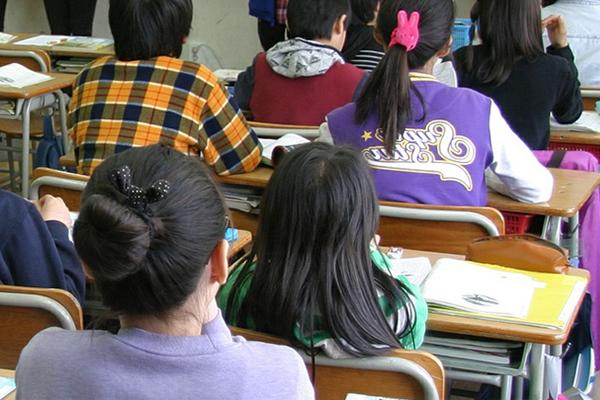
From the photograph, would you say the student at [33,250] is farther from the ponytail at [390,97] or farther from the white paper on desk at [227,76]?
the white paper on desk at [227,76]

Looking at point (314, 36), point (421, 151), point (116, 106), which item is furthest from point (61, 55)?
point (421, 151)

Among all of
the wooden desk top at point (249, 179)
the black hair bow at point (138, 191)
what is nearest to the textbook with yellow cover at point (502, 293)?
the black hair bow at point (138, 191)

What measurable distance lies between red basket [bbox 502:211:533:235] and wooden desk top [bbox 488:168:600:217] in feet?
0.18

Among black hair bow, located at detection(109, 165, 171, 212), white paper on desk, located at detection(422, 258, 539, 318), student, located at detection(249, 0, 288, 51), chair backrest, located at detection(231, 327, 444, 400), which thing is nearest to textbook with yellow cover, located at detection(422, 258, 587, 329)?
white paper on desk, located at detection(422, 258, 539, 318)

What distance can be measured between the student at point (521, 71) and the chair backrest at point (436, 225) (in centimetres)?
113

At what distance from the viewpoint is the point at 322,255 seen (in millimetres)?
1823

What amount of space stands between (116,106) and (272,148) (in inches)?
19.7

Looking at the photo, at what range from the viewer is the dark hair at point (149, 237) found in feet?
4.41

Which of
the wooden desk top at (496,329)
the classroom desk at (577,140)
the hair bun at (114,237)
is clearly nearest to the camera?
the hair bun at (114,237)

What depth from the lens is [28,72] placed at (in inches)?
175

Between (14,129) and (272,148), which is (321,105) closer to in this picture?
(272,148)

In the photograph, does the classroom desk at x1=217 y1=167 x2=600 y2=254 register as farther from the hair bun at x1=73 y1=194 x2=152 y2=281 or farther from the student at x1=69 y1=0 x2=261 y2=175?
the hair bun at x1=73 y1=194 x2=152 y2=281

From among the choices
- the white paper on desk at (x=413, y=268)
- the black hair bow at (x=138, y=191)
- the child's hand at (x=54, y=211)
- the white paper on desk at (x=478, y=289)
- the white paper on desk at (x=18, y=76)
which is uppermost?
the black hair bow at (x=138, y=191)

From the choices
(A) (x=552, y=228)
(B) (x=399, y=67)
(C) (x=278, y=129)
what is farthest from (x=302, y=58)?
(A) (x=552, y=228)
